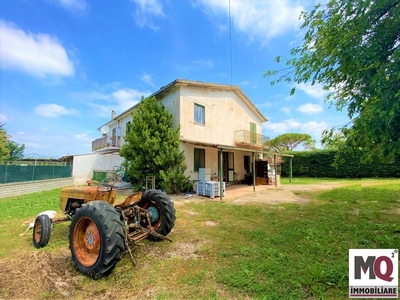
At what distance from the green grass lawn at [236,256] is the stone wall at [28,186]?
18.5 ft

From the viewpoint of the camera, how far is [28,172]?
1194 centimetres

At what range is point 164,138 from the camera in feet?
38.2

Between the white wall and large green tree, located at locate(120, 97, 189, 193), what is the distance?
27.0ft

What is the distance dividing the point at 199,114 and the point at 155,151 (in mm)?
4212

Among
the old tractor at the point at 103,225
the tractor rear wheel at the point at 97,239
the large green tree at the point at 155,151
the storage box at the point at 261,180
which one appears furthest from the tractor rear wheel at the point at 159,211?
the storage box at the point at 261,180

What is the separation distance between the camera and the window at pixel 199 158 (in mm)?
13000

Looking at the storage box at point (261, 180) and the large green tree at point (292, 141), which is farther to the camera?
the large green tree at point (292, 141)

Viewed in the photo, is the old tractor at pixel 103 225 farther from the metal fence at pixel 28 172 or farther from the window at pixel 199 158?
the metal fence at pixel 28 172

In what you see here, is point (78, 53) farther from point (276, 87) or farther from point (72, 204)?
point (276, 87)

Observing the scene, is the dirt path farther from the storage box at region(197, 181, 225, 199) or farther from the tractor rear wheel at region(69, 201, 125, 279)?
the tractor rear wheel at region(69, 201, 125, 279)

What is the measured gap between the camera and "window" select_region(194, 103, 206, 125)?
44.0 ft

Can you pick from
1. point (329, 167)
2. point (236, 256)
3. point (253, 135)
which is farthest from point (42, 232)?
point (329, 167)

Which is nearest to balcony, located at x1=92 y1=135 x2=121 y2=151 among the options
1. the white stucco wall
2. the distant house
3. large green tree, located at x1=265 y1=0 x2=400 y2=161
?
the distant house

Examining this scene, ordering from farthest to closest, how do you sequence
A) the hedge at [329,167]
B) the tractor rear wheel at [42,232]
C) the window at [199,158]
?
the hedge at [329,167], the window at [199,158], the tractor rear wheel at [42,232]
